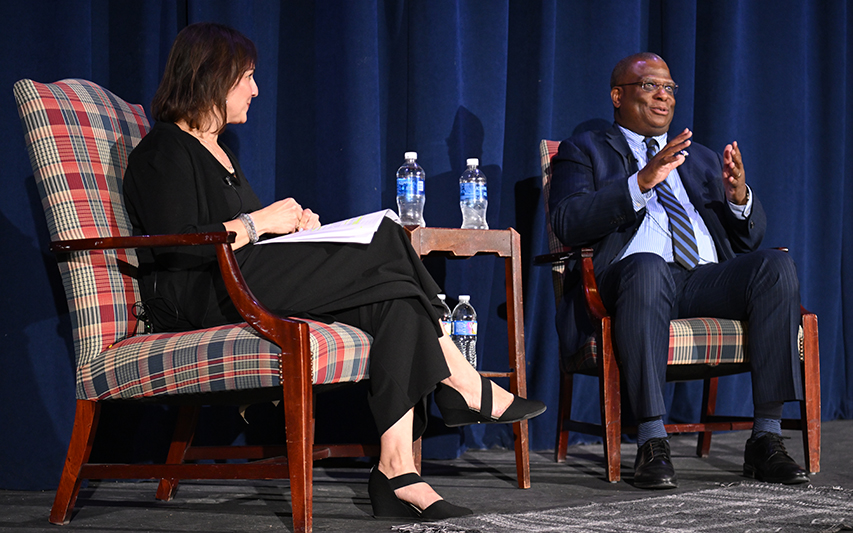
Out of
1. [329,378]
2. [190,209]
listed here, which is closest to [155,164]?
Result: [190,209]

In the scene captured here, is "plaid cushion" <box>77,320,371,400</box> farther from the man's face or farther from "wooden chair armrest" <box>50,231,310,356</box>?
the man's face

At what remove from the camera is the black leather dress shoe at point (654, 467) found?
207cm

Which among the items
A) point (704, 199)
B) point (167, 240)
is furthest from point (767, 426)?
point (167, 240)

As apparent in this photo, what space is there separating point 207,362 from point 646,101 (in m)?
1.69

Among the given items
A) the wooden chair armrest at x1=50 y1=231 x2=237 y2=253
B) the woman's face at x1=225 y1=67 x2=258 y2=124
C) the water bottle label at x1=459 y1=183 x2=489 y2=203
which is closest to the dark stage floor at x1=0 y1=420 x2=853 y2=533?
the wooden chair armrest at x1=50 y1=231 x2=237 y2=253

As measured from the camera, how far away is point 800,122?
3535mm

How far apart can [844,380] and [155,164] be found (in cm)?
316

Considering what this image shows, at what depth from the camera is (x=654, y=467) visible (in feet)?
6.86

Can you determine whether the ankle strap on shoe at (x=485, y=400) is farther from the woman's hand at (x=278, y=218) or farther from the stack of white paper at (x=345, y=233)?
the woman's hand at (x=278, y=218)

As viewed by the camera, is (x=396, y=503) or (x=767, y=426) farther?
(x=767, y=426)

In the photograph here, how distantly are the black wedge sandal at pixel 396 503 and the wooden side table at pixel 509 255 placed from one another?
1.80 ft

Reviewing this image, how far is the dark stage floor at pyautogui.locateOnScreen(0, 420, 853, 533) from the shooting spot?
1.74 metres

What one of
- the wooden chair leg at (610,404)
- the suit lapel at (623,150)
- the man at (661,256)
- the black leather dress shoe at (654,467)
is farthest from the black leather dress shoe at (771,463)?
the suit lapel at (623,150)

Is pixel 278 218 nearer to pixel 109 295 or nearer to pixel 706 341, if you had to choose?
pixel 109 295
